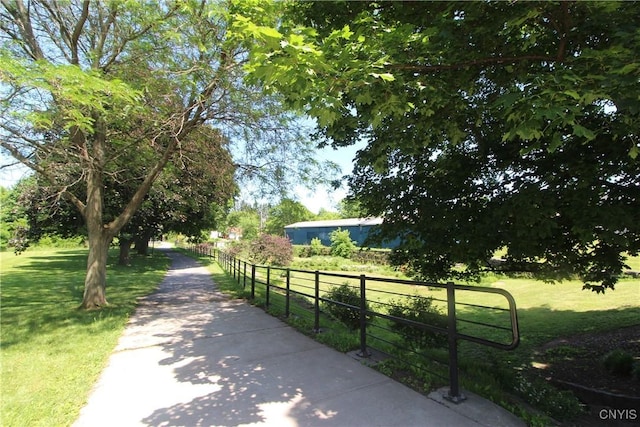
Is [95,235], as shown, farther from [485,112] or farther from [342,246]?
[342,246]

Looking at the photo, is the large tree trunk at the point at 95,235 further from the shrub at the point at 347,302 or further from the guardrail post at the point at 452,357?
the guardrail post at the point at 452,357

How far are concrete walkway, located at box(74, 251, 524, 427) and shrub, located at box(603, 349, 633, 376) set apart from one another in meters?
3.29

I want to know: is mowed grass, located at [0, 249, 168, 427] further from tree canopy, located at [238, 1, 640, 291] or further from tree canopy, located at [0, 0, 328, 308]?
tree canopy, located at [238, 1, 640, 291]

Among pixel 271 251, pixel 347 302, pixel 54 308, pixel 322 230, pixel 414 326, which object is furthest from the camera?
pixel 322 230

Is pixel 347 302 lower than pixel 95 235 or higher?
lower

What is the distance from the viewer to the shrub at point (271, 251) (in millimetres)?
24545

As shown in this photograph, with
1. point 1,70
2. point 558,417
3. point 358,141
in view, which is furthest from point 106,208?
point 558,417

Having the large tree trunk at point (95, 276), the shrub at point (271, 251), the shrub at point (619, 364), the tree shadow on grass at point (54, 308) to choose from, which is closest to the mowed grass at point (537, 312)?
the shrub at point (619, 364)

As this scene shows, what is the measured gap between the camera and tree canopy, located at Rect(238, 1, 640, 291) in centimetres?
263

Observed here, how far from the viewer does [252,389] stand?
12.8 ft

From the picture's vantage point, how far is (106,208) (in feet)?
60.3

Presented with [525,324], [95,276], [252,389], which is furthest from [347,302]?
[95,276]

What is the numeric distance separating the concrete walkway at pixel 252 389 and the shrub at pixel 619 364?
329cm

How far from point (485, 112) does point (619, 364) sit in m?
4.23
